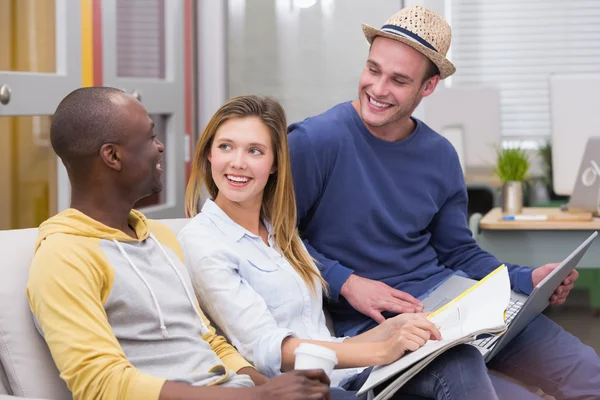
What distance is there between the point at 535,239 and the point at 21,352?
235cm

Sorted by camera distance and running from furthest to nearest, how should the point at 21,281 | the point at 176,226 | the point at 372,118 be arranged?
the point at 372,118 < the point at 176,226 < the point at 21,281

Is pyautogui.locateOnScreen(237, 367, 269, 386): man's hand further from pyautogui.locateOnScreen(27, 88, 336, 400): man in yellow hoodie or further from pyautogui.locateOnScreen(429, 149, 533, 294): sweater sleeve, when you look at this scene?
pyautogui.locateOnScreen(429, 149, 533, 294): sweater sleeve

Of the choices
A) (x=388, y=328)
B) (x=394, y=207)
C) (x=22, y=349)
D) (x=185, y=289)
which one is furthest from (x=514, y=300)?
(x=22, y=349)

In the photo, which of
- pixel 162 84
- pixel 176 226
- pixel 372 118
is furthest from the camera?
pixel 162 84

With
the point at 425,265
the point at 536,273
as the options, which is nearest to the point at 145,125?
the point at 425,265

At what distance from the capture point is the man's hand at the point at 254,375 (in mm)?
1460

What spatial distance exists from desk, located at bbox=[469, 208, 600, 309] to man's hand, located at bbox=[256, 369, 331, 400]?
2067mm

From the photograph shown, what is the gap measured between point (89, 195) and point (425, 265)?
3.29 feet

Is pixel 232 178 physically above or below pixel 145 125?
below

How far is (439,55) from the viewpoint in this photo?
6.84 ft

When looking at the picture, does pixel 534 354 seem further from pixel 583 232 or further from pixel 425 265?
pixel 583 232

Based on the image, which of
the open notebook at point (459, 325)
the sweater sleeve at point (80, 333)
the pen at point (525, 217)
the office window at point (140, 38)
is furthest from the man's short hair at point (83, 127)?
the pen at point (525, 217)

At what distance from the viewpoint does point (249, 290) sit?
5.16 feet

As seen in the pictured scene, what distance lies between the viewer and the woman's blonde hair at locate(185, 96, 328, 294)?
175 cm
